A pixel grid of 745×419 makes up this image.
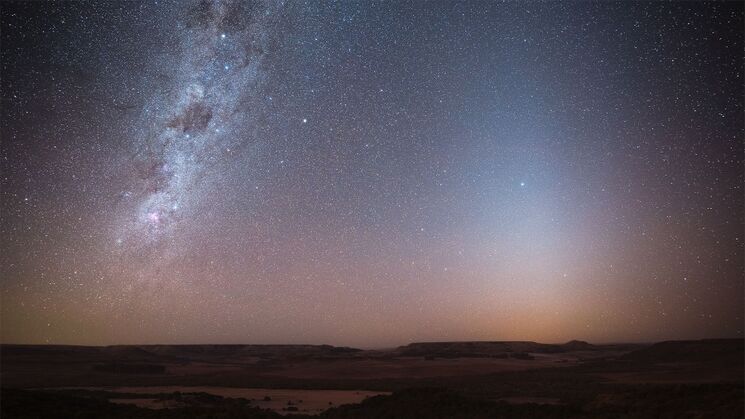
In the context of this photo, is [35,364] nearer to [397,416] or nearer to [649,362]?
[397,416]

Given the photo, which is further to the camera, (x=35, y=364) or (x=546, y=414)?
(x=35, y=364)

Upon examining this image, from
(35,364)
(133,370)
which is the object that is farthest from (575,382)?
(35,364)

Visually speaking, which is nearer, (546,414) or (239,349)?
(546,414)

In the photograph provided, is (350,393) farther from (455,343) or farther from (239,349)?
(455,343)

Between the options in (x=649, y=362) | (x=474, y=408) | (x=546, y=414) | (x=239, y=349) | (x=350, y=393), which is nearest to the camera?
(x=546, y=414)

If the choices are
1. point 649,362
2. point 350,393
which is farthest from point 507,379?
point 649,362

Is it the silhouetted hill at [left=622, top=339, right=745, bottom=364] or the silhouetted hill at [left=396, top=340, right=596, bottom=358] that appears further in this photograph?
the silhouetted hill at [left=396, top=340, right=596, bottom=358]

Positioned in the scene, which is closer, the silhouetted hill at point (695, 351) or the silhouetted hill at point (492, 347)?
the silhouetted hill at point (695, 351)

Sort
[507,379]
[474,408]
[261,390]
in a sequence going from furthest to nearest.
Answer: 1. [507,379]
2. [261,390]
3. [474,408]

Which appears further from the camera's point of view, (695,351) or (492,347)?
(492,347)
